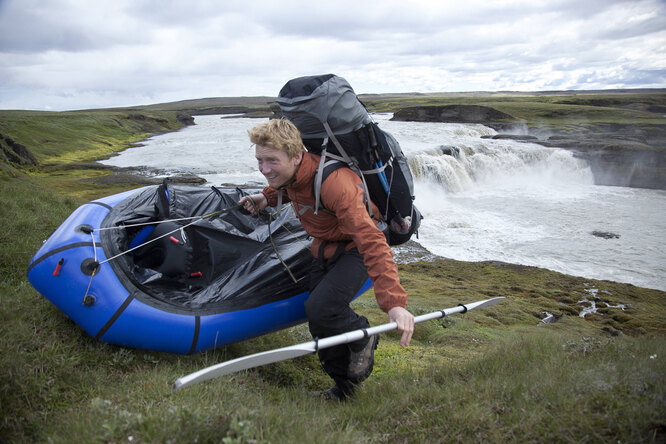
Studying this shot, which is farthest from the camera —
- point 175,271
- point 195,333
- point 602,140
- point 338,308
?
point 602,140

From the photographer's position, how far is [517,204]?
27219mm

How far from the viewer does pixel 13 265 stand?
5480 millimetres

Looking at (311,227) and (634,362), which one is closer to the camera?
(634,362)

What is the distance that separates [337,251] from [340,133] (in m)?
1.15

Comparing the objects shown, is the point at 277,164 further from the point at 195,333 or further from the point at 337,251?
the point at 195,333

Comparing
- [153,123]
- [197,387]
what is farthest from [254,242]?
[153,123]

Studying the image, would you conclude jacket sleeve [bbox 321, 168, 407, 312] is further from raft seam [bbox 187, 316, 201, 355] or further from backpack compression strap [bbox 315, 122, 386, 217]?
raft seam [bbox 187, 316, 201, 355]

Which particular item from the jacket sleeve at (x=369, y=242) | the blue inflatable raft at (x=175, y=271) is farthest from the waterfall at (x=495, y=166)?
the jacket sleeve at (x=369, y=242)

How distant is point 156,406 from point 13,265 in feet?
13.1

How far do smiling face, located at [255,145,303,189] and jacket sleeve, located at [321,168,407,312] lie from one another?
1.32 ft

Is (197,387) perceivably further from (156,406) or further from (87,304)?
(87,304)

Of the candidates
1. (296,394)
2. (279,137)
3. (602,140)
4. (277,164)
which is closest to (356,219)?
(277,164)

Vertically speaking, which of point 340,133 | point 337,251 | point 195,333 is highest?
point 340,133

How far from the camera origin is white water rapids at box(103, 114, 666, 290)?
18062mm
